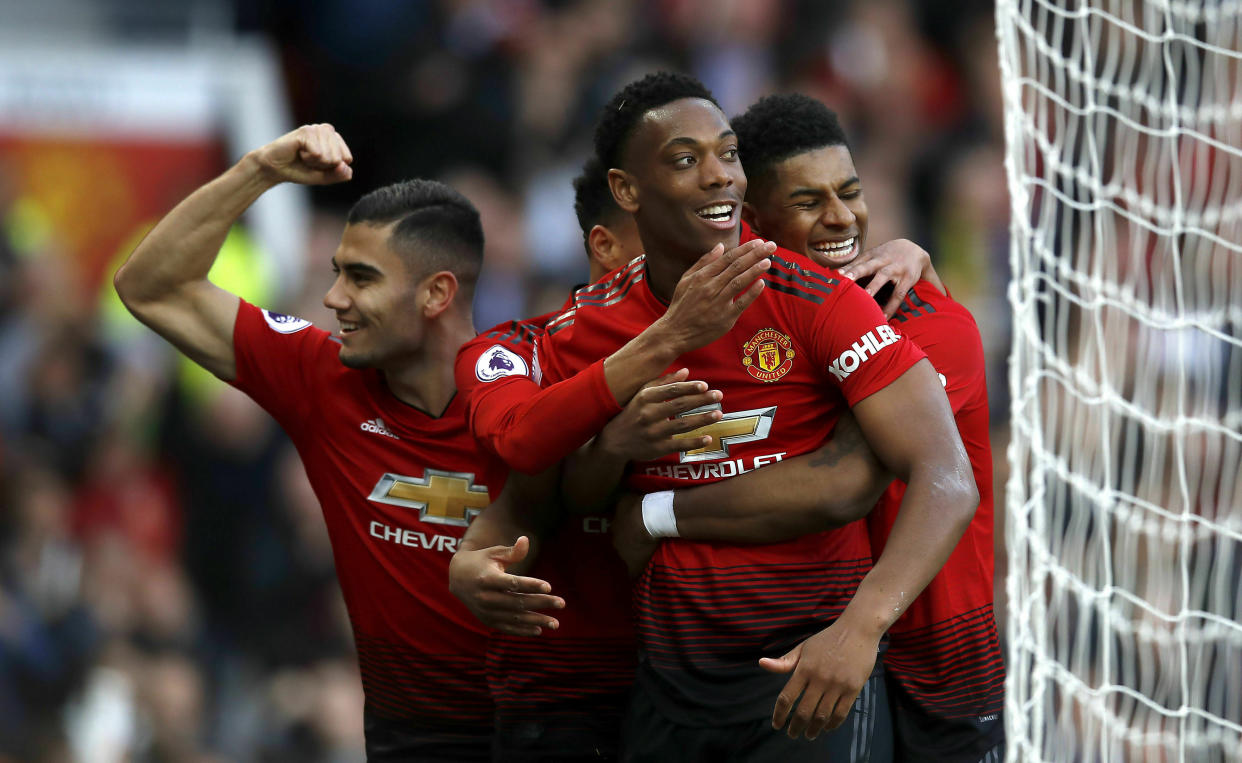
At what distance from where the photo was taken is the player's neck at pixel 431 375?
4.18 metres

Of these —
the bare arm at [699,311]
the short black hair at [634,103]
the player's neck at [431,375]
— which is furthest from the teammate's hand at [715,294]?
the player's neck at [431,375]

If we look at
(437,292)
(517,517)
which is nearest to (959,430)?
(517,517)

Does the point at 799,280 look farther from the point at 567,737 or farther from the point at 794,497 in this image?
the point at 567,737

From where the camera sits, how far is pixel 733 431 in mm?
3197

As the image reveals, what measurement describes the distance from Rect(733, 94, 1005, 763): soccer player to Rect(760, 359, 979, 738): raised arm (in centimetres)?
53

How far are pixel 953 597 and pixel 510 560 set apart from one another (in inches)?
40.5

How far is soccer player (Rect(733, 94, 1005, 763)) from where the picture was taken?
350cm

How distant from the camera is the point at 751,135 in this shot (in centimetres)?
379

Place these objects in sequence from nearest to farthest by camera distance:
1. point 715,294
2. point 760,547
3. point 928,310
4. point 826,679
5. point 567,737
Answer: point 826,679 → point 715,294 → point 760,547 → point 928,310 → point 567,737

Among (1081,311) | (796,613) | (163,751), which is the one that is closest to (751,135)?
(796,613)

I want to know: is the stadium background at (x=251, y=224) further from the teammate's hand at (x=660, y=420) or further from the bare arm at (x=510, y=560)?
the teammate's hand at (x=660, y=420)

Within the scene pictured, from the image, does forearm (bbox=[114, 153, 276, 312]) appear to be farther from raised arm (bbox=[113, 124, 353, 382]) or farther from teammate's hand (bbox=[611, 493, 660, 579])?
teammate's hand (bbox=[611, 493, 660, 579])

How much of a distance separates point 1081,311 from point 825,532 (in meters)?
3.81

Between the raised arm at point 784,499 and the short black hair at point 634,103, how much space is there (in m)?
0.78
